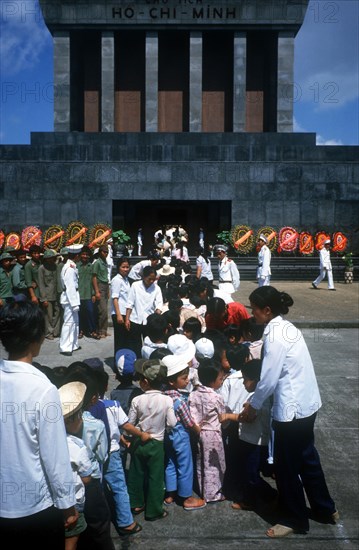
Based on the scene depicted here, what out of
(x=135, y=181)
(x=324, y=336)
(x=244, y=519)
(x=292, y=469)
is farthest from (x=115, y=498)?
(x=135, y=181)

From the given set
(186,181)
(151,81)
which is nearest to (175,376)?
(186,181)

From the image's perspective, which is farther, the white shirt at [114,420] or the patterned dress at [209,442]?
the patterned dress at [209,442]

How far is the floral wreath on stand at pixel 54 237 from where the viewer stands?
81.4ft

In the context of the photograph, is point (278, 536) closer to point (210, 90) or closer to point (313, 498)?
point (313, 498)

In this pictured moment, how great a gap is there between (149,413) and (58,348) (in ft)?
21.3

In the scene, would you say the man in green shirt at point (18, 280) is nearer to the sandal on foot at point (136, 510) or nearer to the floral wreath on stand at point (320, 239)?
the sandal on foot at point (136, 510)

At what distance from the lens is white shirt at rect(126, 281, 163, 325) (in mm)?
8000

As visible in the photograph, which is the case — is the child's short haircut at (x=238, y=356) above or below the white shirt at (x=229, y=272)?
below

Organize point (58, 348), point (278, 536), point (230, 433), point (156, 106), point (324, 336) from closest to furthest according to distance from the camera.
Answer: point (278, 536), point (230, 433), point (58, 348), point (324, 336), point (156, 106)

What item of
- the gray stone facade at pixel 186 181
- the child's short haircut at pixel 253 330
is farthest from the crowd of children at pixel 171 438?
the gray stone facade at pixel 186 181

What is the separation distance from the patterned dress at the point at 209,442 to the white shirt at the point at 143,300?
134 inches

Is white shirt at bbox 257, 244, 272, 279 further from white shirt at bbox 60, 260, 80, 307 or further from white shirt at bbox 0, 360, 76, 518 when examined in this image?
white shirt at bbox 0, 360, 76, 518

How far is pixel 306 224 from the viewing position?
25.5 m

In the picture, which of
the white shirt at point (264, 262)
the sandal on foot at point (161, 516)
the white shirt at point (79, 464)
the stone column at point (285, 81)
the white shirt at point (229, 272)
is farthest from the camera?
the stone column at point (285, 81)
